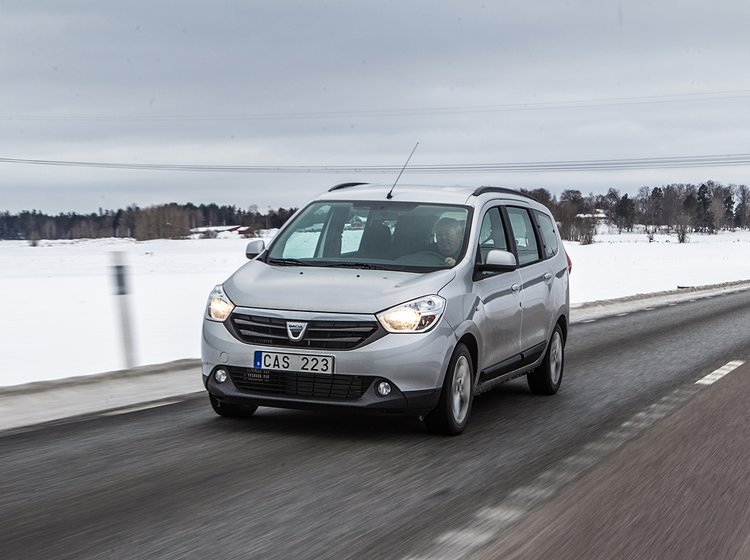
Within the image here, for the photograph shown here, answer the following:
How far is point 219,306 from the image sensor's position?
698 centimetres

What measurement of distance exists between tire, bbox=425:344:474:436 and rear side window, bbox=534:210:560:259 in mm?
2638

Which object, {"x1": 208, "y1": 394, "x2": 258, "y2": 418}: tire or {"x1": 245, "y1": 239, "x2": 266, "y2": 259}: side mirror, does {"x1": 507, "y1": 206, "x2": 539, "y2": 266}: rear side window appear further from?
{"x1": 208, "y1": 394, "x2": 258, "y2": 418}: tire

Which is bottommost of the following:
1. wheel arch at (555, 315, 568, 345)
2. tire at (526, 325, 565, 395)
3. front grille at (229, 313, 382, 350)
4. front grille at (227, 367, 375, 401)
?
tire at (526, 325, 565, 395)

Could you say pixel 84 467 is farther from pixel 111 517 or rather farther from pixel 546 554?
pixel 546 554

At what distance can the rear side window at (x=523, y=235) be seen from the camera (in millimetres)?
8773

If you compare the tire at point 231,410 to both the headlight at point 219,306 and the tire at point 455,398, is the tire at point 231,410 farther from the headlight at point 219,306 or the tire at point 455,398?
the tire at point 455,398

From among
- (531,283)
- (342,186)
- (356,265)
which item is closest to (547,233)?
(531,283)

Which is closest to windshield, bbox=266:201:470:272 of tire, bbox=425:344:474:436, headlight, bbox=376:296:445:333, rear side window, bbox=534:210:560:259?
headlight, bbox=376:296:445:333

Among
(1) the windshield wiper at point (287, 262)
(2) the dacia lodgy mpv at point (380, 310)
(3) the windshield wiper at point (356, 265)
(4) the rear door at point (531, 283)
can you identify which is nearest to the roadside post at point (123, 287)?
(2) the dacia lodgy mpv at point (380, 310)

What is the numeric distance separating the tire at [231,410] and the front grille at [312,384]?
77 cm

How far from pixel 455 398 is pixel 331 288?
45.6 inches

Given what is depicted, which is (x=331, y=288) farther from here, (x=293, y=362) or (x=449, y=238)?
(x=449, y=238)

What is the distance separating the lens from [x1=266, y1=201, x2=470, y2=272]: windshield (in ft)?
24.5

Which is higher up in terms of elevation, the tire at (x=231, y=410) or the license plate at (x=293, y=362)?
the license plate at (x=293, y=362)
